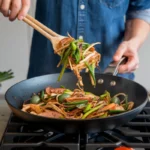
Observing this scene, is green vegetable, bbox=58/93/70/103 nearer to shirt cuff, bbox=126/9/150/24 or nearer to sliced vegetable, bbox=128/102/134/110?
sliced vegetable, bbox=128/102/134/110

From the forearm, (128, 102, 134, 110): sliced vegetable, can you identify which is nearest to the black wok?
(128, 102, 134, 110): sliced vegetable

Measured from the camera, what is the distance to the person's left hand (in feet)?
3.59

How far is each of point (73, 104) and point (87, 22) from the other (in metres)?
0.44

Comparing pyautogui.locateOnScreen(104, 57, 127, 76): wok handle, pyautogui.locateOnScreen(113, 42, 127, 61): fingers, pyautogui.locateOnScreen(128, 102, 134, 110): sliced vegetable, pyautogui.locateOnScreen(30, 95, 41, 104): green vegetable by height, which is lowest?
pyautogui.locateOnScreen(30, 95, 41, 104): green vegetable

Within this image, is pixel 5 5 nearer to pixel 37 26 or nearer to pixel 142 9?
pixel 37 26

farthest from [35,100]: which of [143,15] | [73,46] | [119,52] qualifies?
[143,15]

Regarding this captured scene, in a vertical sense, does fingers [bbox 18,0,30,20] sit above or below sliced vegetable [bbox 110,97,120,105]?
above

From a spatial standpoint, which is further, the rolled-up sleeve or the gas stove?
the rolled-up sleeve

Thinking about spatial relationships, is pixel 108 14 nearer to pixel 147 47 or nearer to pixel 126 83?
pixel 126 83

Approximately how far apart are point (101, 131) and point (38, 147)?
149mm

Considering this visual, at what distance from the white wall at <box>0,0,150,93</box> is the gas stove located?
3.61 ft

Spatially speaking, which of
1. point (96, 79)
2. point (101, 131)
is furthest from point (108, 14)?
point (101, 131)

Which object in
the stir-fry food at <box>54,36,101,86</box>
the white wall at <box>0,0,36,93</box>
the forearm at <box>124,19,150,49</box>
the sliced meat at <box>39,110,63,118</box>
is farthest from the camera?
the white wall at <box>0,0,36,93</box>

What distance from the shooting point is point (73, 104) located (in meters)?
0.96
